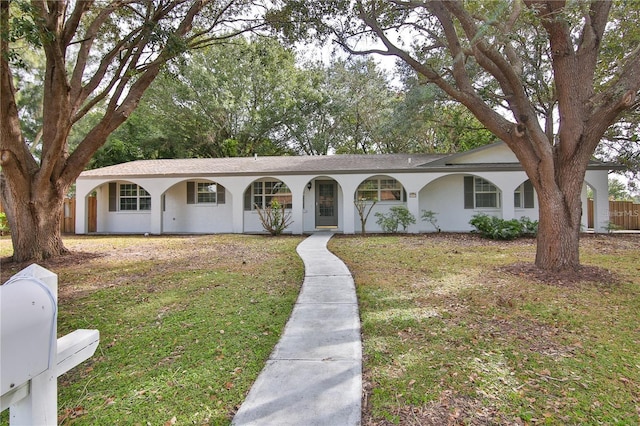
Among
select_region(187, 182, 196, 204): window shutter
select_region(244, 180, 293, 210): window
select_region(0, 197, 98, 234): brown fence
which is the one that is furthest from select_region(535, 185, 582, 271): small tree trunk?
select_region(0, 197, 98, 234): brown fence

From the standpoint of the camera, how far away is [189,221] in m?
16.8

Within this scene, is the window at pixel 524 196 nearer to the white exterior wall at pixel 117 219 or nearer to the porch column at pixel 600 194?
the porch column at pixel 600 194

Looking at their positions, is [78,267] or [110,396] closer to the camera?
[110,396]

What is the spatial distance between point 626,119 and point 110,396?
749 inches

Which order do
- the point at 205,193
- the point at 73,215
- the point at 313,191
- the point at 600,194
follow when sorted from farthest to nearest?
the point at 73,215 → the point at 205,193 → the point at 313,191 → the point at 600,194

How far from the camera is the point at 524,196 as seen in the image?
49.9 feet

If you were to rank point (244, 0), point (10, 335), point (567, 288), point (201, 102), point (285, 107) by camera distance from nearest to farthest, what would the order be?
point (10, 335), point (567, 288), point (244, 0), point (201, 102), point (285, 107)

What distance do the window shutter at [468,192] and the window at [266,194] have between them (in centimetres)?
795

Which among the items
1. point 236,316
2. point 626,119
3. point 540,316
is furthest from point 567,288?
point 626,119

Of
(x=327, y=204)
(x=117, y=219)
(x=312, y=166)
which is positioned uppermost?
(x=312, y=166)

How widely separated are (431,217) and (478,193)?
249 cm

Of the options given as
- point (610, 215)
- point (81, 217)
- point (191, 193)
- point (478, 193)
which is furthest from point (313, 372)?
point (610, 215)

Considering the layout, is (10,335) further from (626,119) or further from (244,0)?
(626,119)

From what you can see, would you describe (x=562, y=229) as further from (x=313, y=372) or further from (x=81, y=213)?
(x=81, y=213)
